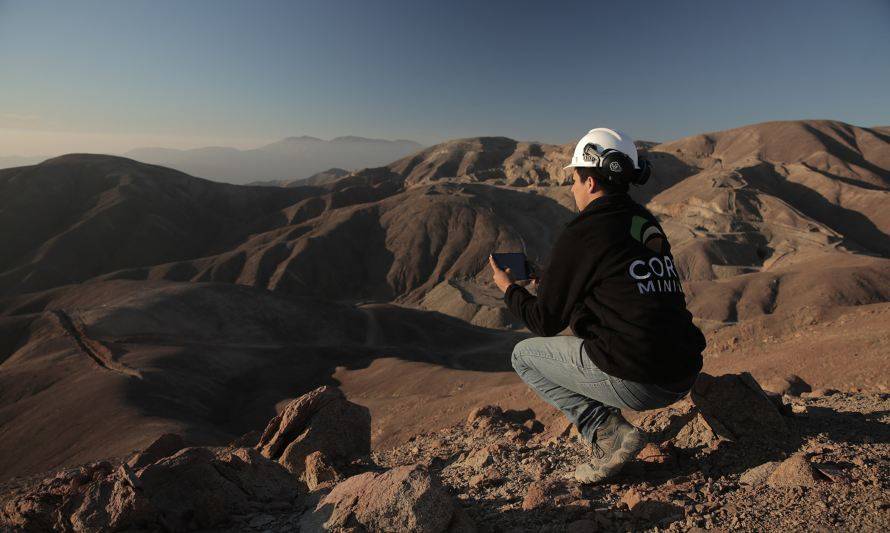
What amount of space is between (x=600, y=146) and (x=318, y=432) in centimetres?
551

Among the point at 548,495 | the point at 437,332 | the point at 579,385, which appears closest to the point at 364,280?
the point at 437,332

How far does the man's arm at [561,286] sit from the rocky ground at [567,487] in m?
1.35

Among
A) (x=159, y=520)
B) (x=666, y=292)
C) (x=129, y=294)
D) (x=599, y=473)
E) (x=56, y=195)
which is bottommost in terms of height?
(x=129, y=294)

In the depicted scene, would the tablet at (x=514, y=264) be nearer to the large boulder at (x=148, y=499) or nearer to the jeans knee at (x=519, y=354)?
the jeans knee at (x=519, y=354)

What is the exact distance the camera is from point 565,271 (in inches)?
117

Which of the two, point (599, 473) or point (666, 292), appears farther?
point (599, 473)

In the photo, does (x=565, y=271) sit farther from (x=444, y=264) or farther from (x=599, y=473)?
(x=444, y=264)

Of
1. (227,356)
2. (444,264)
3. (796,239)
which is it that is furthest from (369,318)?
(796,239)

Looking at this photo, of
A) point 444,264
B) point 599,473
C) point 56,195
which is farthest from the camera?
point 56,195

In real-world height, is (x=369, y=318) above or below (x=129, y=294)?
below

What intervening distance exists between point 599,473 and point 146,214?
92687 millimetres

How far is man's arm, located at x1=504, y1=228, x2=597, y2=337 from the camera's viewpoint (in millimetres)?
2932

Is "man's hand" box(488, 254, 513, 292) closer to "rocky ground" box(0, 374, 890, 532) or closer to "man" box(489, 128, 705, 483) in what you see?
"man" box(489, 128, 705, 483)

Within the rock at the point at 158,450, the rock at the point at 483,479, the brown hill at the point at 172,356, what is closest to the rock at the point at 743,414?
the rock at the point at 483,479
